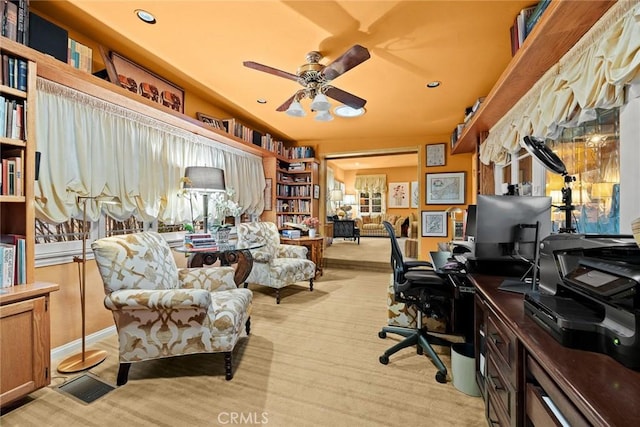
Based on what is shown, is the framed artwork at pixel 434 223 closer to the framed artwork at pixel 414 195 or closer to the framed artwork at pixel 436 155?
the framed artwork at pixel 436 155

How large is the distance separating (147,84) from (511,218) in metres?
3.27

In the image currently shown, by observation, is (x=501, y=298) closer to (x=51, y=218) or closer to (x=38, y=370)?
(x=38, y=370)

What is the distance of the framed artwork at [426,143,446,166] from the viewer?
4953mm

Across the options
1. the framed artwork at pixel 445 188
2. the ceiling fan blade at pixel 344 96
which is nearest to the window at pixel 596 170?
the ceiling fan blade at pixel 344 96

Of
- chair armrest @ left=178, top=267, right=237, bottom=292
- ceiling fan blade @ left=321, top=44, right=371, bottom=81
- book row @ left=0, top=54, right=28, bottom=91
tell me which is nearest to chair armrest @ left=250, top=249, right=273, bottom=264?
chair armrest @ left=178, top=267, right=237, bottom=292

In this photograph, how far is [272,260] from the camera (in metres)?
3.45

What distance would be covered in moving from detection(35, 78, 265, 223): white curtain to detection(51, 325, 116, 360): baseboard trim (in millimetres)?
1001

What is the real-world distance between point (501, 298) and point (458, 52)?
217 centimetres

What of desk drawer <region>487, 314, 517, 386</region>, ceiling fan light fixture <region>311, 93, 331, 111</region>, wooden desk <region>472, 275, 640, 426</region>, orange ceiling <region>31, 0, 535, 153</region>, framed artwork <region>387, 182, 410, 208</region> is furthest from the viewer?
framed artwork <region>387, 182, 410, 208</region>

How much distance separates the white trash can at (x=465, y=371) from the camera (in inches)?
64.9

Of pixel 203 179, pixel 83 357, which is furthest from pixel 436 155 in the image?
pixel 83 357

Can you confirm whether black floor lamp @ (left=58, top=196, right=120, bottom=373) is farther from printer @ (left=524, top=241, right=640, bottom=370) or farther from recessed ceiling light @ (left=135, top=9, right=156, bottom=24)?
printer @ (left=524, top=241, right=640, bottom=370)

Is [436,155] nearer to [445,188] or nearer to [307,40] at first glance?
[445,188]

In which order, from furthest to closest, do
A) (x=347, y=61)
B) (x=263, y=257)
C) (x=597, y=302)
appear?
(x=263, y=257)
(x=347, y=61)
(x=597, y=302)
